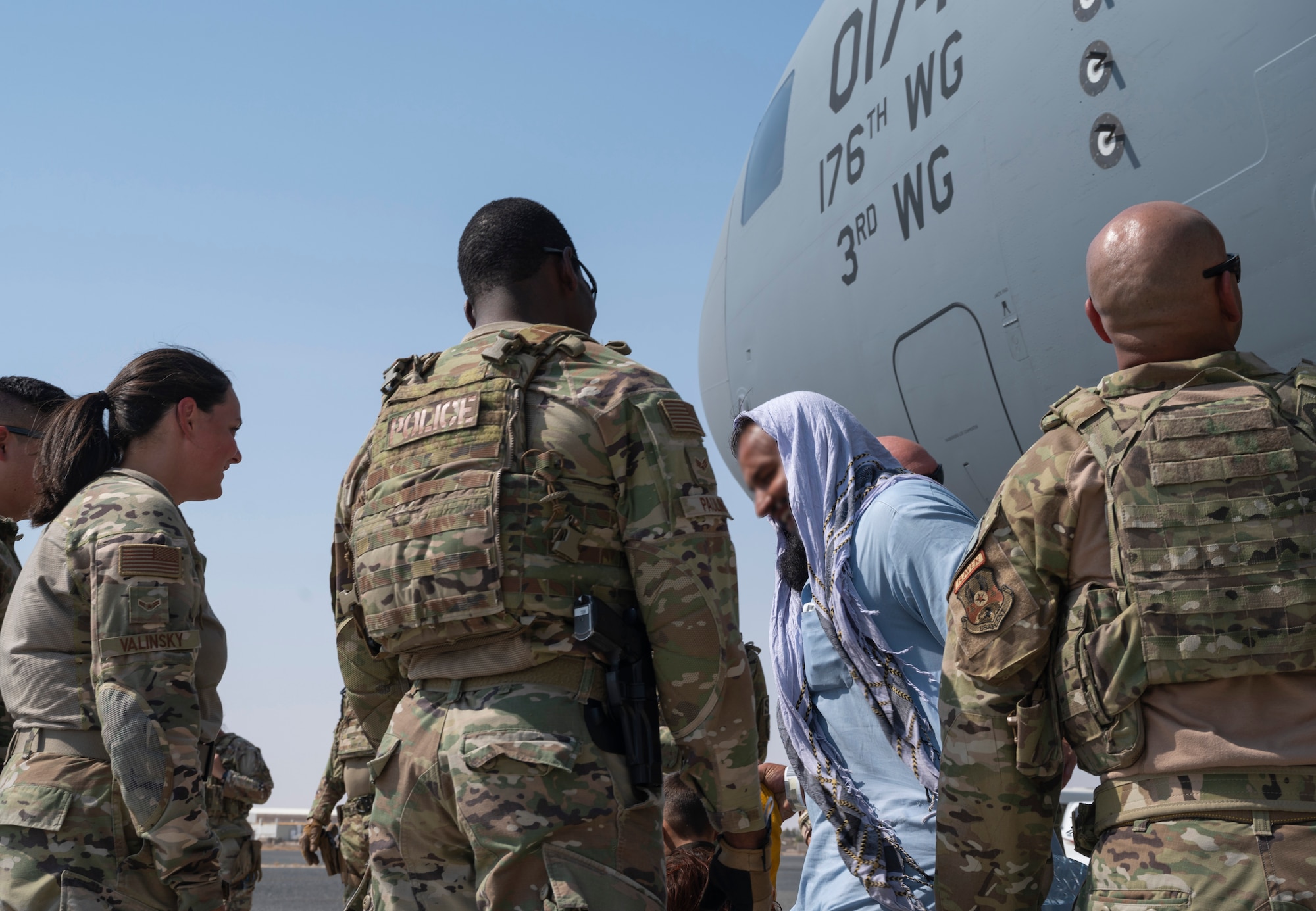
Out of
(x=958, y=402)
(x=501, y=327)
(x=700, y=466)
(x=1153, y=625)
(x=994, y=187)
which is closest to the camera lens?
(x=1153, y=625)

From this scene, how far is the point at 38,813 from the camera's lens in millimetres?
2582

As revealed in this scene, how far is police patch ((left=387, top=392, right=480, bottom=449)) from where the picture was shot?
7.50 feet

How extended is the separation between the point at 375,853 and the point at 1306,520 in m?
1.69

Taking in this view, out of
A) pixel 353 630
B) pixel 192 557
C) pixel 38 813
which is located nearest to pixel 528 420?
pixel 353 630

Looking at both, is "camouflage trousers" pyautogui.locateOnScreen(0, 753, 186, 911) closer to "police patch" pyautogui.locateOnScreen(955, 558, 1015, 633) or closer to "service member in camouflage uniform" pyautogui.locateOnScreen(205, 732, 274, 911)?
"service member in camouflage uniform" pyautogui.locateOnScreen(205, 732, 274, 911)

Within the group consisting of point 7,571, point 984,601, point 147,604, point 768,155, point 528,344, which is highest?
point 768,155

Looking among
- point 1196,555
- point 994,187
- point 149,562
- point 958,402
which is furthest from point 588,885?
point 958,402

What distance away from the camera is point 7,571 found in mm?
3818

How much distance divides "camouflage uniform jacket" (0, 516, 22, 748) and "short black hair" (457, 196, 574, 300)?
2.05 metres

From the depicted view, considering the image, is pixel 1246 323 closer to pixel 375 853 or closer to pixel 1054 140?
pixel 1054 140

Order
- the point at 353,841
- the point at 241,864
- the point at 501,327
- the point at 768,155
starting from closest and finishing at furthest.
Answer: the point at 501,327, the point at 241,864, the point at 353,841, the point at 768,155

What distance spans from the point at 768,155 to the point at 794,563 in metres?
4.26

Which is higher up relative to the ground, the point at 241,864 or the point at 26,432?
the point at 26,432

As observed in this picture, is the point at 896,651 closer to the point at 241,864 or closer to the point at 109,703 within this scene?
the point at 109,703
